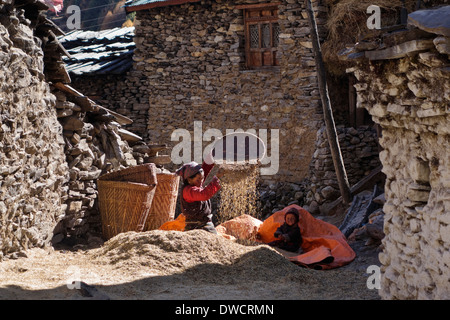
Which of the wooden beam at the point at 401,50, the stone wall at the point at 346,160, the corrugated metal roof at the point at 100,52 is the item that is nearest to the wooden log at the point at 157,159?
the stone wall at the point at 346,160

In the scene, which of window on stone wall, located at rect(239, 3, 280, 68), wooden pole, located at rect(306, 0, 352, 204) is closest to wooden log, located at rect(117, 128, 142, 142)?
wooden pole, located at rect(306, 0, 352, 204)

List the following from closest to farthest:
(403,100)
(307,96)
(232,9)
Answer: (403,100), (307,96), (232,9)

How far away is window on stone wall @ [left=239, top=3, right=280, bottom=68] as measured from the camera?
11984mm

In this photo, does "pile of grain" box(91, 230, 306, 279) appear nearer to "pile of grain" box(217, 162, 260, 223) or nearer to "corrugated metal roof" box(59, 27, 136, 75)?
"pile of grain" box(217, 162, 260, 223)

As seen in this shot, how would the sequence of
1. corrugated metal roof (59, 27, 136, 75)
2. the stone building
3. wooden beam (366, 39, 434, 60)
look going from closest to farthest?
1. wooden beam (366, 39, 434, 60)
2. the stone building
3. corrugated metal roof (59, 27, 136, 75)

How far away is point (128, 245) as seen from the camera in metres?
6.29

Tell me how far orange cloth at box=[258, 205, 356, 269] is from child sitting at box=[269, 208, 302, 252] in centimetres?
13

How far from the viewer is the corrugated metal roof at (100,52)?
1335cm

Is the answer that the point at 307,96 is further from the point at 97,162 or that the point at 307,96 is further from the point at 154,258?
the point at 154,258

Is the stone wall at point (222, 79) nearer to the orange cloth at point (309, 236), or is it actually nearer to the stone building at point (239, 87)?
the stone building at point (239, 87)

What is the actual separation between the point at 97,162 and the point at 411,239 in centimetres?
499

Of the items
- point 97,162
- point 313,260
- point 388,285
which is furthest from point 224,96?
point 388,285

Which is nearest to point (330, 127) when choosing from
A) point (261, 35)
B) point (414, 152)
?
point (261, 35)

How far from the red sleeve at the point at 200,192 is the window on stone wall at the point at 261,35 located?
552 cm
